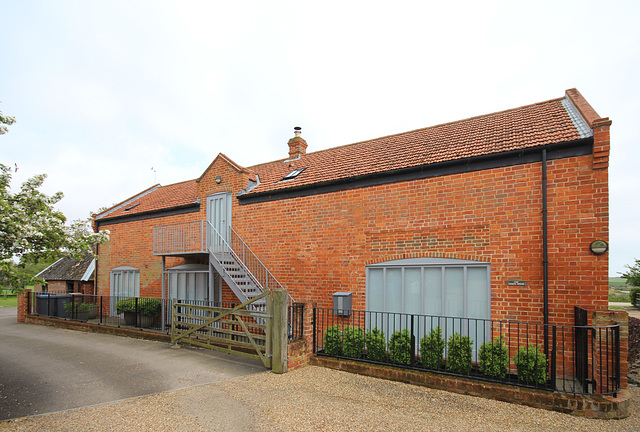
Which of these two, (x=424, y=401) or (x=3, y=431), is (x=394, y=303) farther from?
(x=3, y=431)

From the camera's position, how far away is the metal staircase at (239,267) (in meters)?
9.97

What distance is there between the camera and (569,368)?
6582 millimetres

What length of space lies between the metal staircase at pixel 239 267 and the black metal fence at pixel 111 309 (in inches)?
40.9

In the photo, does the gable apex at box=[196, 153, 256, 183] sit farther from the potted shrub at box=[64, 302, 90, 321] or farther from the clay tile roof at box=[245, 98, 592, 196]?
the potted shrub at box=[64, 302, 90, 321]

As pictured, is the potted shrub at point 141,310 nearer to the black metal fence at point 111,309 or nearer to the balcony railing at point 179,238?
the black metal fence at point 111,309

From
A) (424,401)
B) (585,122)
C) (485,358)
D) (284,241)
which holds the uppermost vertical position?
(585,122)

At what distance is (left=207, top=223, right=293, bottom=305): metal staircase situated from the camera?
9969mm

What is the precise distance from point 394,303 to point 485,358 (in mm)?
2494

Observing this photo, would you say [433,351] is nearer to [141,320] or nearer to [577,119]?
[577,119]

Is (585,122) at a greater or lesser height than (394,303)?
greater

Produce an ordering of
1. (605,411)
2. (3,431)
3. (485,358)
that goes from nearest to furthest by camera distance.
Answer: (3,431), (605,411), (485,358)

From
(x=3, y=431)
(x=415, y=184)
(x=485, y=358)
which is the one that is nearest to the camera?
(x=3, y=431)

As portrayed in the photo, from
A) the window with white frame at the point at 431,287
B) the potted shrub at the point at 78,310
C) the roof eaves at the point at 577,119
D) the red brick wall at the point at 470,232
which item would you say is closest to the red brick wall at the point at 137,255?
the potted shrub at the point at 78,310

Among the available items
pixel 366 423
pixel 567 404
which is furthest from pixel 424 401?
pixel 567 404
